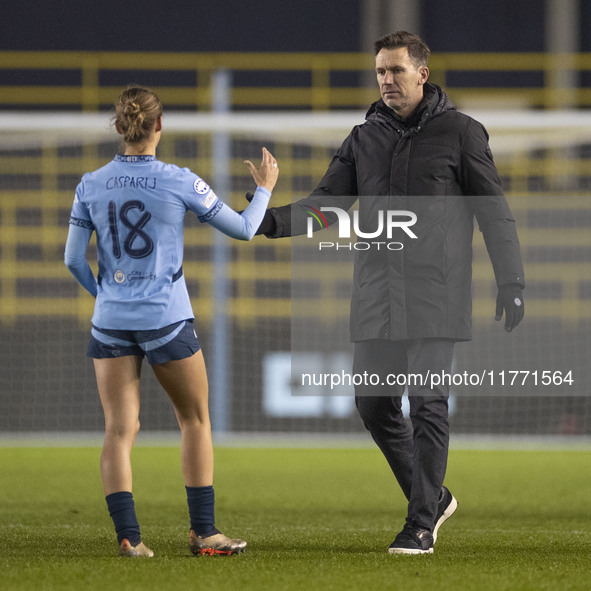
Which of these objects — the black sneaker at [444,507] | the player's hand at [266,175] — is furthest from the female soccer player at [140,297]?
the black sneaker at [444,507]

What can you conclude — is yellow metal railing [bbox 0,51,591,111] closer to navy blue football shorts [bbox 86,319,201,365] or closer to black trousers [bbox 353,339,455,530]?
black trousers [bbox 353,339,455,530]

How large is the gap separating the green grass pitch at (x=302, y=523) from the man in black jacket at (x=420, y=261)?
14.4 inches

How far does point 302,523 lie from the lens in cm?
444

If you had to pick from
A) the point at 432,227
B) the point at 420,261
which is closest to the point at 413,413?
the point at 420,261

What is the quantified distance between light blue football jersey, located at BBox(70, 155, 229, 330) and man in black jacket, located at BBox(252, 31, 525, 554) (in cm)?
55

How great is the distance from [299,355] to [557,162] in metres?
4.13

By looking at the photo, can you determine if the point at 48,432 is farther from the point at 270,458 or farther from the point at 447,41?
the point at 447,41

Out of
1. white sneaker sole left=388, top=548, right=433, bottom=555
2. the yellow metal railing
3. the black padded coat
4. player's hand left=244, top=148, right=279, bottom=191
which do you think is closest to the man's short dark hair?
the black padded coat

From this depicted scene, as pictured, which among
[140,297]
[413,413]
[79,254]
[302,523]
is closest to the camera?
[140,297]

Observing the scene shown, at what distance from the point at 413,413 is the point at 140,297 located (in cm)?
95

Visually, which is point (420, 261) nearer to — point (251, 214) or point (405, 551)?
point (251, 214)

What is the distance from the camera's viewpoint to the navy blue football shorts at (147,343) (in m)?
3.27

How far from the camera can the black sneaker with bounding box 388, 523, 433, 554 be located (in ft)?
11.3

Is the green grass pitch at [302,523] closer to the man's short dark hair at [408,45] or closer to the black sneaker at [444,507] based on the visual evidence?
the black sneaker at [444,507]
